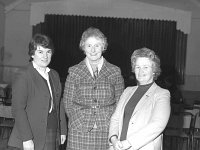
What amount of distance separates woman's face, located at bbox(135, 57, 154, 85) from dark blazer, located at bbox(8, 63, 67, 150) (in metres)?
0.76

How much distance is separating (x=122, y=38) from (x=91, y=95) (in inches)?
417

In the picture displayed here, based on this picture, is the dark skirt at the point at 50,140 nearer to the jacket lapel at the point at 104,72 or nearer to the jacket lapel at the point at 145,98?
the jacket lapel at the point at 104,72

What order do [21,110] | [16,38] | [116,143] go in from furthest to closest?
[16,38] → [21,110] → [116,143]

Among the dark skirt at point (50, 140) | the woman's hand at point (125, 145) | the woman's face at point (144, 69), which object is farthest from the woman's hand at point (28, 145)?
the woman's face at point (144, 69)

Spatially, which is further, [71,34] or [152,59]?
[71,34]

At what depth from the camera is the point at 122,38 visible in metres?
13.7

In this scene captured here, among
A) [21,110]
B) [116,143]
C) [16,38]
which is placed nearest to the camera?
[116,143]

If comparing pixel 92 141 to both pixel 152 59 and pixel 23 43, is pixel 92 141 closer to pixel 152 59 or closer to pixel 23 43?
pixel 152 59

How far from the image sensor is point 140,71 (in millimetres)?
2854

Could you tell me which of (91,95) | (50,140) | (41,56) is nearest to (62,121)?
(50,140)

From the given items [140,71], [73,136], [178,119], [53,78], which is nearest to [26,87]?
[53,78]

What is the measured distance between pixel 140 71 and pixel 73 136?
86cm

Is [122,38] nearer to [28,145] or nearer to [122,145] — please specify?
[28,145]

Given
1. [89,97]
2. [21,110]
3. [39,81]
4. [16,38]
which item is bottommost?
[21,110]
